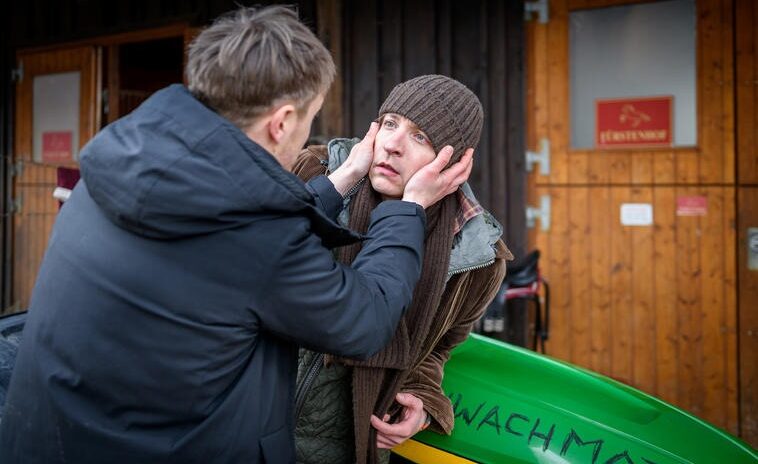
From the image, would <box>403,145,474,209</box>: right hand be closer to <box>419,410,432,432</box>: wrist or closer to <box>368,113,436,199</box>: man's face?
<box>368,113,436,199</box>: man's face

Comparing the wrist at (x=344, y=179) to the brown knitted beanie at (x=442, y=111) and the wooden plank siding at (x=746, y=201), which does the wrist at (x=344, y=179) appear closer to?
the brown knitted beanie at (x=442, y=111)

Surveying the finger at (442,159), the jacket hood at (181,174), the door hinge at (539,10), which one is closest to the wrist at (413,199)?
the finger at (442,159)

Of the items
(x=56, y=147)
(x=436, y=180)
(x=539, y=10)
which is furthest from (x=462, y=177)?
(x=56, y=147)

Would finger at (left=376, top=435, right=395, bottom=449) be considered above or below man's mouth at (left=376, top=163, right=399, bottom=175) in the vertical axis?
below

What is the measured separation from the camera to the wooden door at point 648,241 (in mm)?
4520

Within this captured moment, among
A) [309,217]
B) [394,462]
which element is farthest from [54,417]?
[394,462]

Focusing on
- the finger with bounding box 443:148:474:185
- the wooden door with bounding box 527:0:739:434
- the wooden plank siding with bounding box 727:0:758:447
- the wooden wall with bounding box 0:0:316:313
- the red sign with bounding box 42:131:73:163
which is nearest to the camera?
the finger with bounding box 443:148:474:185

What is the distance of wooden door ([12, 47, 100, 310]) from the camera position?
22.0 feet

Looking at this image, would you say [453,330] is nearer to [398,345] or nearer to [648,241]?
[398,345]

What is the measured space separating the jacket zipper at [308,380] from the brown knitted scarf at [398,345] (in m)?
0.05

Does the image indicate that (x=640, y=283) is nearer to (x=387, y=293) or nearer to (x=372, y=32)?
(x=372, y=32)

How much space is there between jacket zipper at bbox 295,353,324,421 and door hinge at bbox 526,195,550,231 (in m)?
3.50

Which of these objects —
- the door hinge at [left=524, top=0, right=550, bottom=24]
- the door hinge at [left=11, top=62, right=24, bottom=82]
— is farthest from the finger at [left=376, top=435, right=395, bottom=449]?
the door hinge at [left=11, top=62, right=24, bottom=82]

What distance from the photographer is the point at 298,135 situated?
1444 mm
